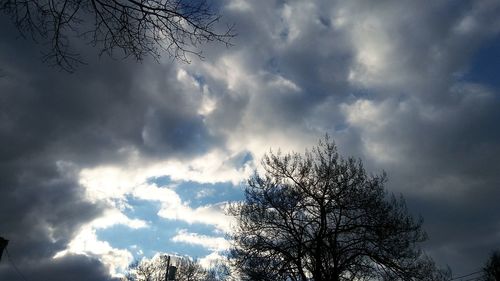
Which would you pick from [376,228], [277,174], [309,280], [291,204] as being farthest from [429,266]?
[277,174]

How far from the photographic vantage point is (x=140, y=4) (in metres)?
3.83

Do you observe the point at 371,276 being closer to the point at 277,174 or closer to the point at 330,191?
the point at 330,191

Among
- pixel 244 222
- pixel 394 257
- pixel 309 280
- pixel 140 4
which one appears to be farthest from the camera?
pixel 244 222

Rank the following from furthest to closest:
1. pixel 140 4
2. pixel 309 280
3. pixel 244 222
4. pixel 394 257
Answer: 1. pixel 244 222
2. pixel 309 280
3. pixel 394 257
4. pixel 140 4

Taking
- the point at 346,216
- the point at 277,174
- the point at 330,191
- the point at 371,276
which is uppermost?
the point at 277,174

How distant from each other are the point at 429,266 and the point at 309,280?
5.33 m

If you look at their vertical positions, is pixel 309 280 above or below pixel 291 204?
below

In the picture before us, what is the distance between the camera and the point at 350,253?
686 inches

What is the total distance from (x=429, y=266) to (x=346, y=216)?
166 inches

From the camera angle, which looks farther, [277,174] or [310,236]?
[277,174]

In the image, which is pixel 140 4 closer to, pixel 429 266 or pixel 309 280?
pixel 309 280

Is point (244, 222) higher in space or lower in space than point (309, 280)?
higher

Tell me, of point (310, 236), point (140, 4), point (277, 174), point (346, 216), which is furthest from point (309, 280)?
point (140, 4)

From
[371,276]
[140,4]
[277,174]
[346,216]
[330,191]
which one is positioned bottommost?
[371,276]
